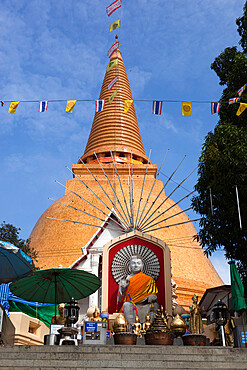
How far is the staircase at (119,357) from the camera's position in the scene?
21.6 ft

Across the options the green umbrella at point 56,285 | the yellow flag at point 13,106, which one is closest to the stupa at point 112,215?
the yellow flag at point 13,106

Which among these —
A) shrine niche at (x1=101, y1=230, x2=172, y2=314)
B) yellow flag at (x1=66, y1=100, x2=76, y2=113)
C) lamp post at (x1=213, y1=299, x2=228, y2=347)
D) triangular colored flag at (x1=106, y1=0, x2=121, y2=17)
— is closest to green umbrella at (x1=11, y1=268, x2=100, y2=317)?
lamp post at (x1=213, y1=299, x2=228, y2=347)

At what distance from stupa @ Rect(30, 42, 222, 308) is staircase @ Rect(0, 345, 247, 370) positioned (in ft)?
32.1

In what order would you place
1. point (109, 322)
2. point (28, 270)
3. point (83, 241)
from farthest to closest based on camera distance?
point (83, 241), point (109, 322), point (28, 270)

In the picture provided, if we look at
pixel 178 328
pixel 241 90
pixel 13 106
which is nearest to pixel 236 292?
pixel 178 328

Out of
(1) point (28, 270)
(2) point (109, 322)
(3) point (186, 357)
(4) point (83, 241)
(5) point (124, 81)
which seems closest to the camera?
(3) point (186, 357)

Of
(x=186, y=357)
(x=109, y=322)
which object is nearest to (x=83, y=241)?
(x=109, y=322)

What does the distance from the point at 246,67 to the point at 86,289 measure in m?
8.35

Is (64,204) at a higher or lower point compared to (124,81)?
lower

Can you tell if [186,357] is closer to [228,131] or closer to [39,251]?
[228,131]

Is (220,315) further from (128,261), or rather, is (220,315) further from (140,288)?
(128,261)

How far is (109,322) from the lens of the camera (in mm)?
12961

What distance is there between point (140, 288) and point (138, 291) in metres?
0.12

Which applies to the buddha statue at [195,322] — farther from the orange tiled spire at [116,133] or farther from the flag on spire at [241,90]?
the orange tiled spire at [116,133]
